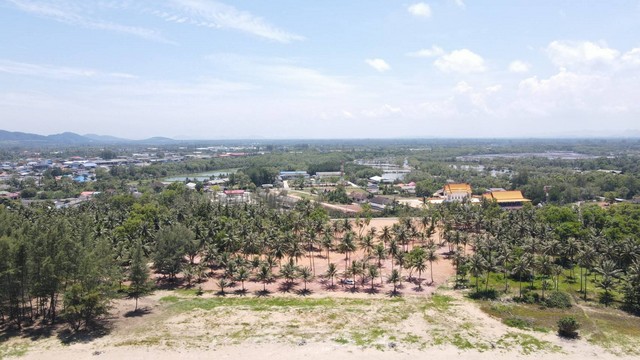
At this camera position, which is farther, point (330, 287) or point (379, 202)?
Result: point (379, 202)

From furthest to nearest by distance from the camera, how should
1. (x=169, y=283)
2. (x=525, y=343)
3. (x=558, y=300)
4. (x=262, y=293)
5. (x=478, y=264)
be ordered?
(x=169, y=283), (x=262, y=293), (x=478, y=264), (x=558, y=300), (x=525, y=343)

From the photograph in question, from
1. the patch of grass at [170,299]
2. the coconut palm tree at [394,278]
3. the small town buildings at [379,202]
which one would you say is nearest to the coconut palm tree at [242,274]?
the patch of grass at [170,299]

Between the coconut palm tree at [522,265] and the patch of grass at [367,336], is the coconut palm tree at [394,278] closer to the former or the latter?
the patch of grass at [367,336]

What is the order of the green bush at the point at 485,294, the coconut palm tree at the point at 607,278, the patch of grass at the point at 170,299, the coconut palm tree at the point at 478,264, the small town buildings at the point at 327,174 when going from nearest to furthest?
the coconut palm tree at the point at 607,278 < the patch of grass at the point at 170,299 < the green bush at the point at 485,294 < the coconut palm tree at the point at 478,264 < the small town buildings at the point at 327,174

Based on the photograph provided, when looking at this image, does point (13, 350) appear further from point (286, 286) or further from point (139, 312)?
point (286, 286)

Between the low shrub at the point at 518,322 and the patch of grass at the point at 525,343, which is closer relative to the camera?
the patch of grass at the point at 525,343

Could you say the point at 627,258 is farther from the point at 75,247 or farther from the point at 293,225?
the point at 75,247

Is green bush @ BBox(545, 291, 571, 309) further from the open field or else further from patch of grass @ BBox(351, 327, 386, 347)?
patch of grass @ BBox(351, 327, 386, 347)

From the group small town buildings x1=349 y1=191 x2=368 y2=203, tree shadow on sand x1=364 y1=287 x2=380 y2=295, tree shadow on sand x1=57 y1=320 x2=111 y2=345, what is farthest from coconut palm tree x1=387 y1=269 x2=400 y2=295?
small town buildings x1=349 y1=191 x2=368 y2=203

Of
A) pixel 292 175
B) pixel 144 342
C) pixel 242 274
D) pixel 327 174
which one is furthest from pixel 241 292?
pixel 327 174
